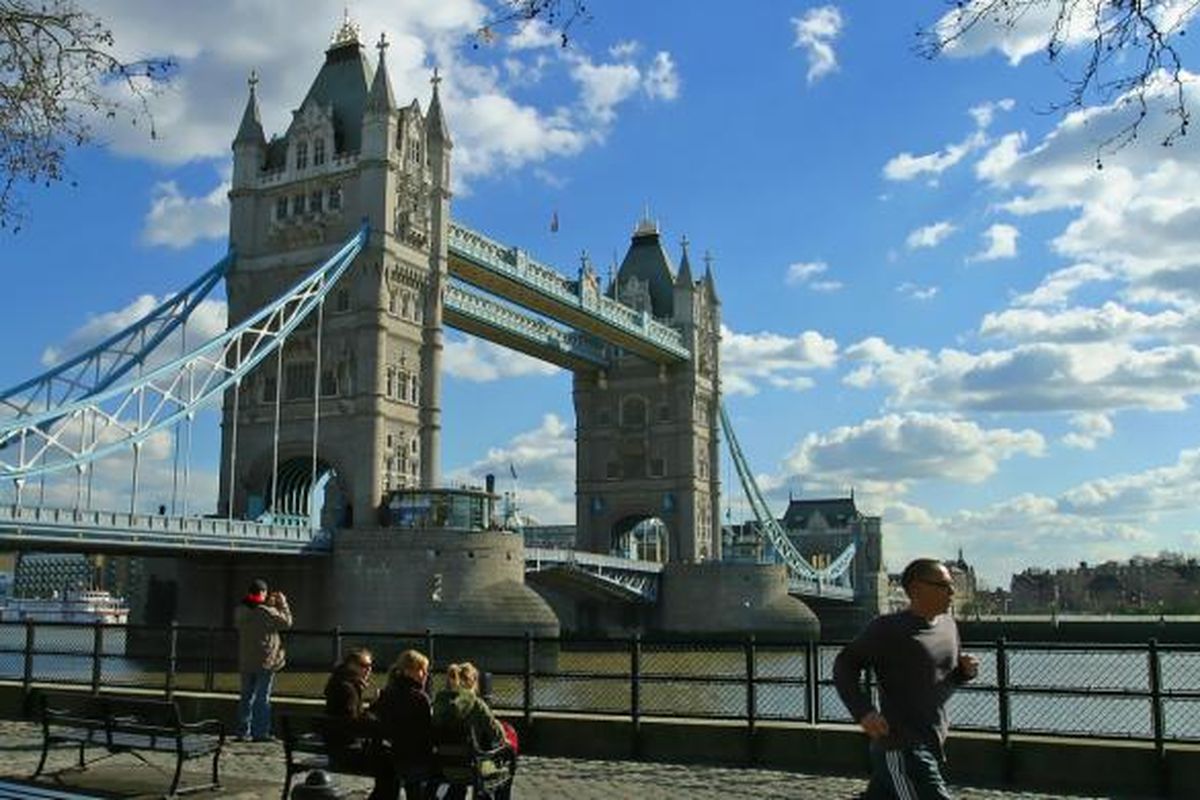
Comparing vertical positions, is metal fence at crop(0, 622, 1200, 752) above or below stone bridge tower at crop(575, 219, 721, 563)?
below

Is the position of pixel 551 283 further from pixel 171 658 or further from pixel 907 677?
pixel 907 677

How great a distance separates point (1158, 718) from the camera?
9320 millimetres

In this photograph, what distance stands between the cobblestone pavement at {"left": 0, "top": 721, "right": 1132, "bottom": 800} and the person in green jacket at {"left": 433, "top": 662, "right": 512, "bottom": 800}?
4.85 feet

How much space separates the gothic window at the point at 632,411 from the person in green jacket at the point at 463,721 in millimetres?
73633

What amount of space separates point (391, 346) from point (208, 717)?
128ft

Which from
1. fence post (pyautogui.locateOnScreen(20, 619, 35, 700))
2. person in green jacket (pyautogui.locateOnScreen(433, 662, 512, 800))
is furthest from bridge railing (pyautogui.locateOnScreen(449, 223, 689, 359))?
person in green jacket (pyautogui.locateOnScreen(433, 662, 512, 800))

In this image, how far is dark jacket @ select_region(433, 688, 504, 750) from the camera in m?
7.47

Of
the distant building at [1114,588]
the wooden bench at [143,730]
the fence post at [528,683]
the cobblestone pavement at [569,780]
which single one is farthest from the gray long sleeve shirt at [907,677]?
the distant building at [1114,588]

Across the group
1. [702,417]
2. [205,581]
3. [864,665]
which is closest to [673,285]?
[702,417]

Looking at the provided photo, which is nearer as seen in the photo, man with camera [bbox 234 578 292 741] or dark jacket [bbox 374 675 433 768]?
dark jacket [bbox 374 675 433 768]

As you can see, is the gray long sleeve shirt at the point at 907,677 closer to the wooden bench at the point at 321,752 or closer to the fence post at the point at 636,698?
the wooden bench at the point at 321,752

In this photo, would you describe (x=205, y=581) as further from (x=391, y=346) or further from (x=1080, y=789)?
(x=1080, y=789)

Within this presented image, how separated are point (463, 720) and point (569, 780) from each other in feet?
9.38

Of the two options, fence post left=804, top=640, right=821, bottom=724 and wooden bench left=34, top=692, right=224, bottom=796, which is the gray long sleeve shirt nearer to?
wooden bench left=34, top=692, right=224, bottom=796
